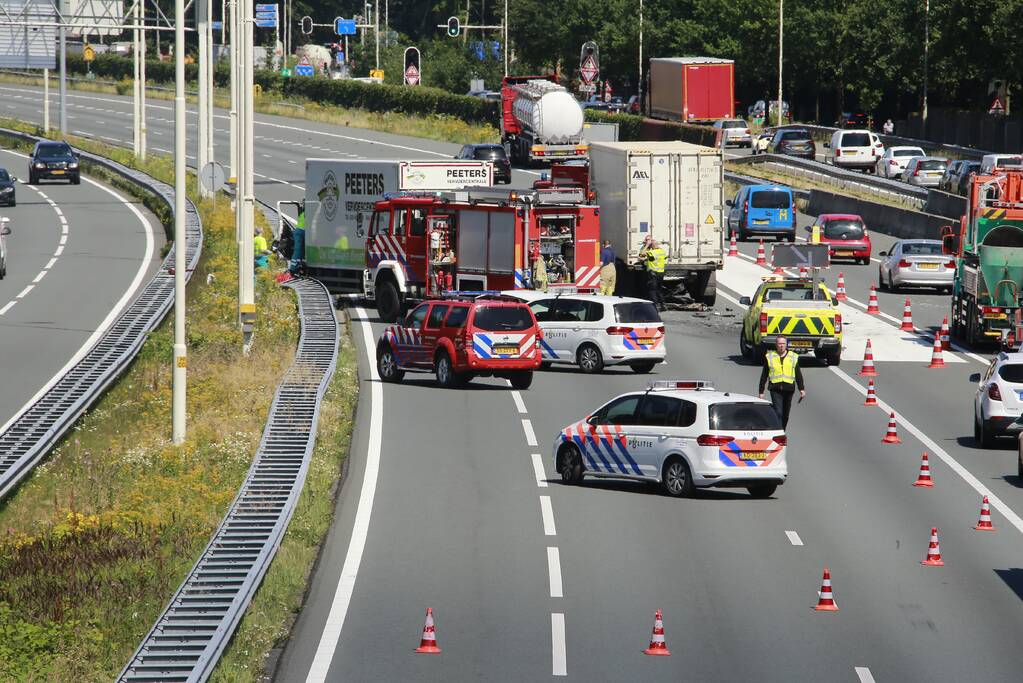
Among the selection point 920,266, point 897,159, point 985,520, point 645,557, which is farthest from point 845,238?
point 645,557

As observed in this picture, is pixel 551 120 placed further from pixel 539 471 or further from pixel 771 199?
pixel 539 471

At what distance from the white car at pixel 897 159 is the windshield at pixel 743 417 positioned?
56.5 meters

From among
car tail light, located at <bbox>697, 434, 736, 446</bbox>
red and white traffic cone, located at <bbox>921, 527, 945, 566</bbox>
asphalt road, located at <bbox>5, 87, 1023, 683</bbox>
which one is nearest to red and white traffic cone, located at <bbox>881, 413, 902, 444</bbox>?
asphalt road, located at <bbox>5, 87, 1023, 683</bbox>

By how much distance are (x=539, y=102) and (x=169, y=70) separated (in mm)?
64104

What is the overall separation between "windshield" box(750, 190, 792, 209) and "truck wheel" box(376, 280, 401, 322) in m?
21.0

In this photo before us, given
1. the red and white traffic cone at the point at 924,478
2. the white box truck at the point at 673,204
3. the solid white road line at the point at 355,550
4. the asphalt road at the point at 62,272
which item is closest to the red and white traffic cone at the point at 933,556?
the red and white traffic cone at the point at 924,478

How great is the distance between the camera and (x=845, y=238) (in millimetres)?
56031

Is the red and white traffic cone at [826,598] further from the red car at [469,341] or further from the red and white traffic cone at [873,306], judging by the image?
the red and white traffic cone at [873,306]

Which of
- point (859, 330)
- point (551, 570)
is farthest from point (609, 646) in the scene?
point (859, 330)

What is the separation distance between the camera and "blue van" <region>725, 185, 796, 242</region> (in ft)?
198

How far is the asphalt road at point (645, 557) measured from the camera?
16562 millimetres

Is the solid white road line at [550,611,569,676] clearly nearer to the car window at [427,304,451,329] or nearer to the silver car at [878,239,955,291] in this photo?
the car window at [427,304,451,329]

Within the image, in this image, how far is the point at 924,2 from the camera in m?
93.1

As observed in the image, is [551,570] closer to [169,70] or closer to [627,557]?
[627,557]
